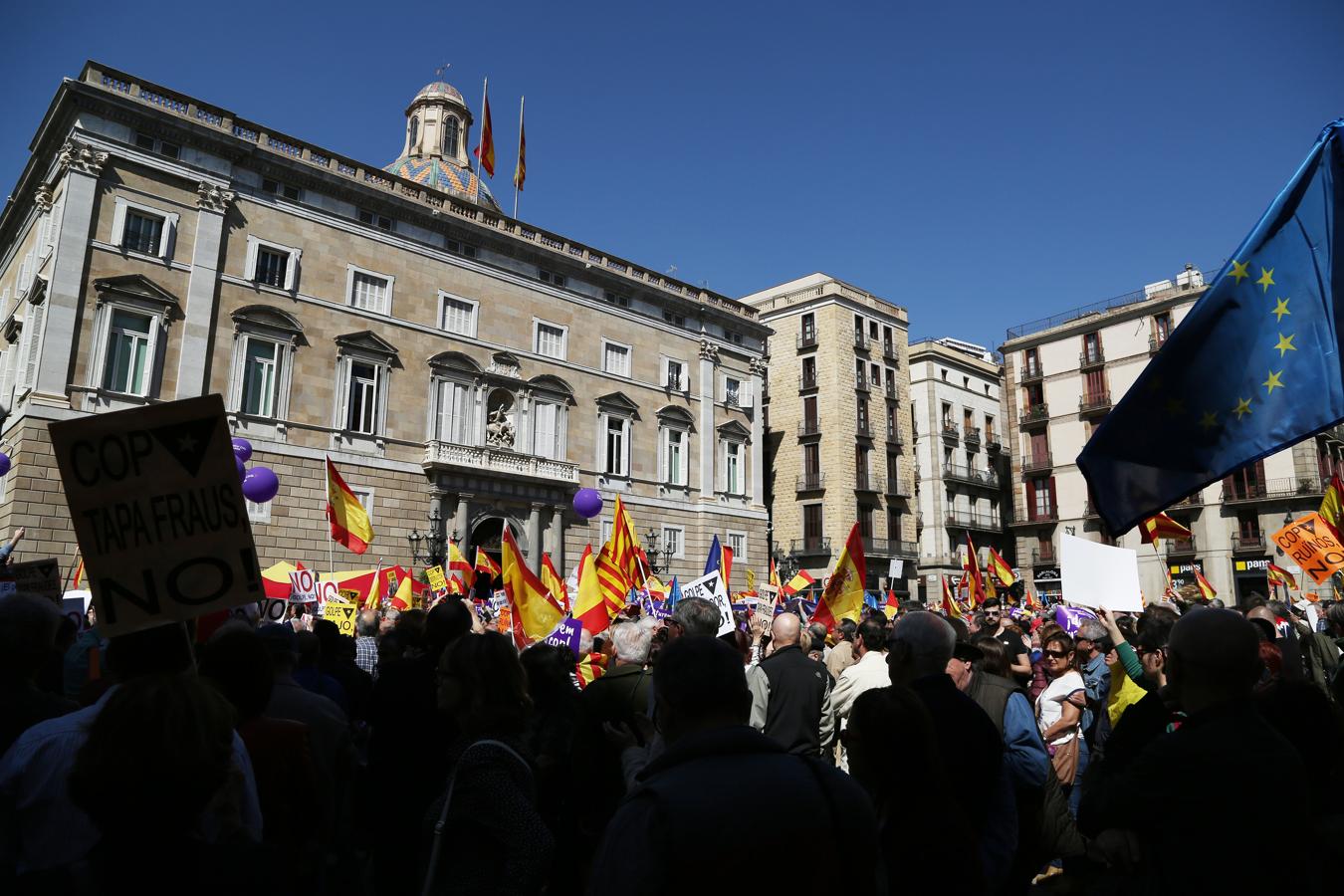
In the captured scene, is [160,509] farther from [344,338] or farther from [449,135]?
[449,135]

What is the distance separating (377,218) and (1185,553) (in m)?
38.0

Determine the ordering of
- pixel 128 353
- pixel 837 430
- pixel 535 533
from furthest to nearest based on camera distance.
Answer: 1. pixel 837 430
2. pixel 535 533
3. pixel 128 353

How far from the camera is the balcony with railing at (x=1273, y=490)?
37594mm

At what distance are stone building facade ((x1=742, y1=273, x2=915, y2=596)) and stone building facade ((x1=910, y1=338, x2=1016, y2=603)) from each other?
95.1 inches

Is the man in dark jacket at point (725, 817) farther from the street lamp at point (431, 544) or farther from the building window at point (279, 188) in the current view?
the building window at point (279, 188)

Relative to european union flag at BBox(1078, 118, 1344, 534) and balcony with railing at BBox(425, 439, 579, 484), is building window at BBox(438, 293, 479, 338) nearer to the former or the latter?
balcony with railing at BBox(425, 439, 579, 484)

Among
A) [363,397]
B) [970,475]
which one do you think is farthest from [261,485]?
[970,475]

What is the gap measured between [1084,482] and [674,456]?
17702 mm

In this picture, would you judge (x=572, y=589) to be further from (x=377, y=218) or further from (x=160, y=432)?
(x=160, y=432)

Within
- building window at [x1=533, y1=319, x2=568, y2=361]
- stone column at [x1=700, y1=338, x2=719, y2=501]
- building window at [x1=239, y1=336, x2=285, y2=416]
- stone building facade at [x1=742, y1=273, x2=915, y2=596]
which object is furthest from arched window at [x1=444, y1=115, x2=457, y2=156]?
building window at [x1=239, y1=336, x2=285, y2=416]

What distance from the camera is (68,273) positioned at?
823 inches

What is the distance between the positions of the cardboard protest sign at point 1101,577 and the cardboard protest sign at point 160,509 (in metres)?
5.24

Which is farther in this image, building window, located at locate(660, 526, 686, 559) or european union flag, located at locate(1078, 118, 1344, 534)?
building window, located at locate(660, 526, 686, 559)

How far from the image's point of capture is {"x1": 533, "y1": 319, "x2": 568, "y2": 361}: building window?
3033 centimetres
